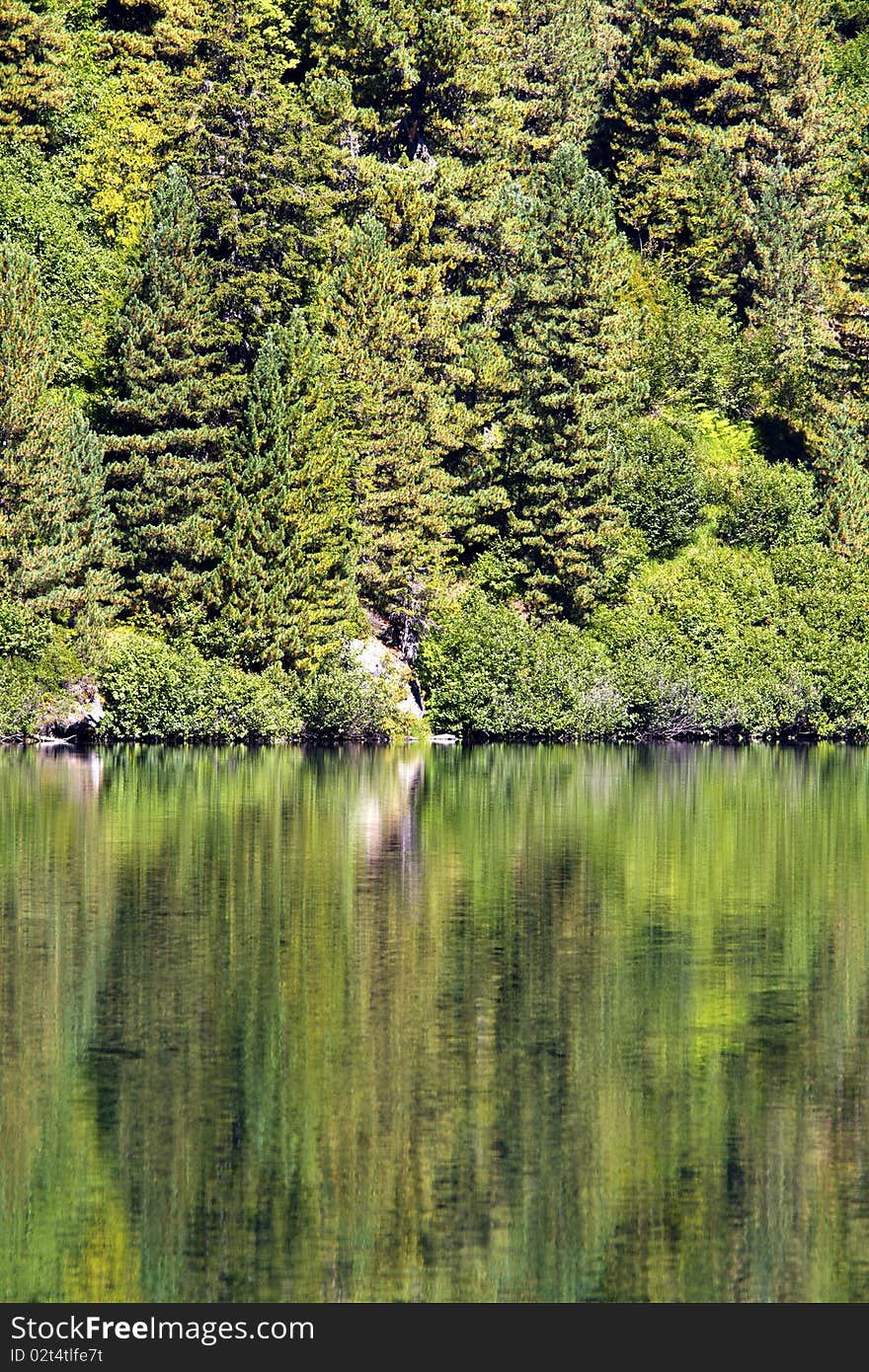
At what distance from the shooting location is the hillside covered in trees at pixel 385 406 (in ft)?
224

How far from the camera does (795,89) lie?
321ft

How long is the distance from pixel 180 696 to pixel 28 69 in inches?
1098

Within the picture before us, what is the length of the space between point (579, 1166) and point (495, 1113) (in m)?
1.51

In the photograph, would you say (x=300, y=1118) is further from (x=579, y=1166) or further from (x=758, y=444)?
(x=758, y=444)

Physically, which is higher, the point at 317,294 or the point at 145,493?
the point at 317,294

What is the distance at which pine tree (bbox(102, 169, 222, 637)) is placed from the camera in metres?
68.8

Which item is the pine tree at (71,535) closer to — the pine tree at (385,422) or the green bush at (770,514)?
the pine tree at (385,422)

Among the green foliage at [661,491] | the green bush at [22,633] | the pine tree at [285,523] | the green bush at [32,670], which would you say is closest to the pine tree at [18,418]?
the green bush at [22,633]

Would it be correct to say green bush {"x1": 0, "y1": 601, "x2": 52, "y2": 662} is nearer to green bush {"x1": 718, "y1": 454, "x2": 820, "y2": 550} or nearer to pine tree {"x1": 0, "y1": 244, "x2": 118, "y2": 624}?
pine tree {"x1": 0, "y1": 244, "x2": 118, "y2": 624}

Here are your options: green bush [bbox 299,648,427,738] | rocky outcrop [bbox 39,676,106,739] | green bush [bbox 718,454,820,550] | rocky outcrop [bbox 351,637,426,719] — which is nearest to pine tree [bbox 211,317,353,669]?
green bush [bbox 299,648,427,738]

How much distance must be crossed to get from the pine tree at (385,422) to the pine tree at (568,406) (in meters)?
3.73

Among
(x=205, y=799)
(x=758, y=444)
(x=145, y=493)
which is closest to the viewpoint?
(x=205, y=799)
